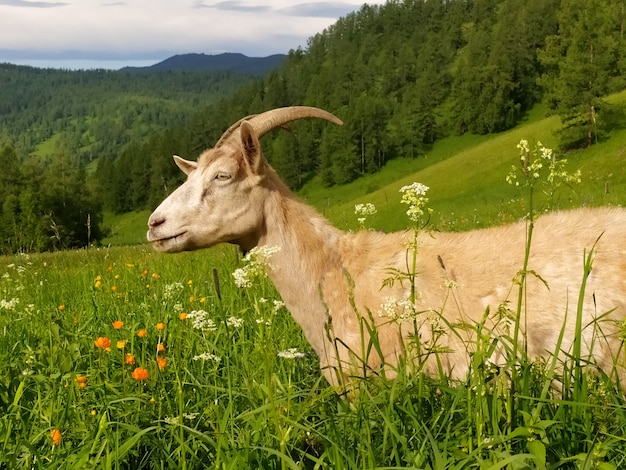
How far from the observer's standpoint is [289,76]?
16475 cm

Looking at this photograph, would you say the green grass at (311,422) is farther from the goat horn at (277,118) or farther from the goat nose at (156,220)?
the goat horn at (277,118)

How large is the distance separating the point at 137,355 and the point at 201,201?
55.2 inches

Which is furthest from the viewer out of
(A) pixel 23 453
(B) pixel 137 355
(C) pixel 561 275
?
(B) pixel 137 355

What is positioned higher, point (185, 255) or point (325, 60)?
point (325, 60)

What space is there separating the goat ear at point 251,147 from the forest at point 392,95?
139 feet

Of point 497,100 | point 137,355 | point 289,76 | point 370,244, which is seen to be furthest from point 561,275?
point 289,76

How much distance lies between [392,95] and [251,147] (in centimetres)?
14154

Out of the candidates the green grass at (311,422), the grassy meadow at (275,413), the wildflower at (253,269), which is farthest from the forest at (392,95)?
the wildflower at (253,269)

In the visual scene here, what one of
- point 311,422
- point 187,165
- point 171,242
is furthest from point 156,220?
point 311,422

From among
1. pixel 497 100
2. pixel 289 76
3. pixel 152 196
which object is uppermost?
pixel 289 76

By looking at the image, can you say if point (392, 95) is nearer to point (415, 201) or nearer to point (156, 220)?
point (156, 220)

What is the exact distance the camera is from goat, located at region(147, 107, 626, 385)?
4.17m

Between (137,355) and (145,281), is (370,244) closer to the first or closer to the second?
(137,355)

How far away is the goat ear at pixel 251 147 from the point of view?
16.7ft
